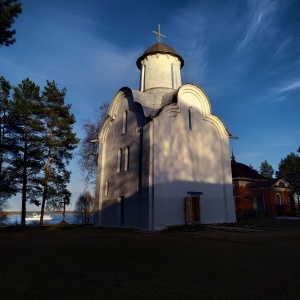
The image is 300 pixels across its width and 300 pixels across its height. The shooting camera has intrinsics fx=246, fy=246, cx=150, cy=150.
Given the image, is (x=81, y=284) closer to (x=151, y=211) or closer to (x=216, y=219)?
(x=151, y=211)

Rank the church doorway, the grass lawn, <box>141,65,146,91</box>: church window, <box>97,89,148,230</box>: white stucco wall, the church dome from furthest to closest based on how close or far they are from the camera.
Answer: <box>141,65,146,91</box>: church window
the church dome
<box>97,89,148,230</box>: white stucco wall
the church doorway
the grass lawn

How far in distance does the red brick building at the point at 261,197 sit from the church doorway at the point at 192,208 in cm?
1630

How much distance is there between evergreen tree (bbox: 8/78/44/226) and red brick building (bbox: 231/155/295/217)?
78.4 feet

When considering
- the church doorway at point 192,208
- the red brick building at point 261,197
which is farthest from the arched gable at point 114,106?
the red brick building at point 261,197

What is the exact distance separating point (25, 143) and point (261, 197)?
28754 mm

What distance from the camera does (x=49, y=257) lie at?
7.03m

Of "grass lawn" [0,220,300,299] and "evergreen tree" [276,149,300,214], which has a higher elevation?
"evergreen tree" [276,149,300,214]

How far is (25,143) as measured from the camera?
24.6 meters

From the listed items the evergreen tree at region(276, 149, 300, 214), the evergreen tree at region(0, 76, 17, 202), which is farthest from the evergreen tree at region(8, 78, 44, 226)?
the evergreen tree at region(276, 149, 300, 214)

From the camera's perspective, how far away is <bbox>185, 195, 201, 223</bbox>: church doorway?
1611 cm

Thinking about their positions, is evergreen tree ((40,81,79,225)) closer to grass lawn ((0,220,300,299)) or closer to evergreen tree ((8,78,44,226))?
evergreen tree ((8,78,44,226))

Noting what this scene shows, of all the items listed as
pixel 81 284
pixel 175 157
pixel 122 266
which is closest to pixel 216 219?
pixel 175 157

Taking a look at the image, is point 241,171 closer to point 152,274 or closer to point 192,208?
point 192,208

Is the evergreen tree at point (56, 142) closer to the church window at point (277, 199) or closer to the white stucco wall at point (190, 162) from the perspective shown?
the white stucco wall at point (190, 162)
